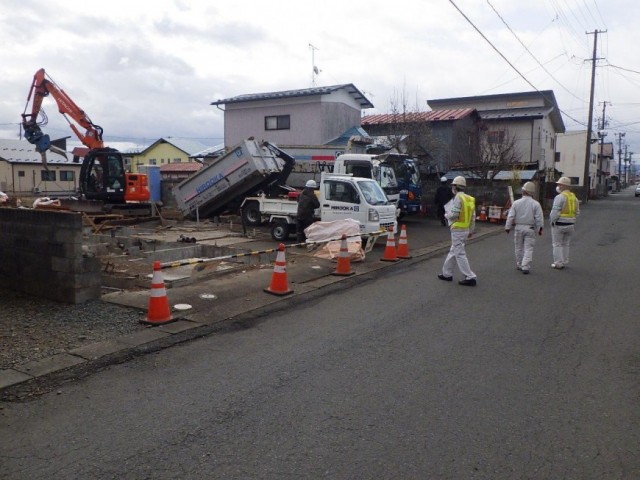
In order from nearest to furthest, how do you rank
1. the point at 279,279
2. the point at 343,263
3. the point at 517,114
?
1. the point at 279,279
2. the point at 343,263
3. the point at 517,114

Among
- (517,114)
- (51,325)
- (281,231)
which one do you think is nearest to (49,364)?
(51,325)

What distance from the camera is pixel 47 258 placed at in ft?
26.4

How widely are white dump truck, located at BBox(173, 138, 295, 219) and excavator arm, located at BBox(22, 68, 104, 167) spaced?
475 centimetres

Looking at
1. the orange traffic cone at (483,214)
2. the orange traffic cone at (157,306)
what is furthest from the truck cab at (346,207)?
the orange traffic cone at (483,214)

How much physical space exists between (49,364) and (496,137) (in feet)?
113

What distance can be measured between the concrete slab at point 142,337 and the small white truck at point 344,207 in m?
8.80

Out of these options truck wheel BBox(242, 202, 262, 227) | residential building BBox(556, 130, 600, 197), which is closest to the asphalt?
truck wheel BBox(242, 202, 262, 227)

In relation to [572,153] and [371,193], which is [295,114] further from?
[572,153]

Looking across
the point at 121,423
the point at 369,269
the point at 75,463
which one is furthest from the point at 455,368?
the point at 369,269

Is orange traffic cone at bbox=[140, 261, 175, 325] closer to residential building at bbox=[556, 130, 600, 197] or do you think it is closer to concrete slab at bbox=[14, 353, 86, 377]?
concrete slab at bbox=[14, 353, 86, 377]

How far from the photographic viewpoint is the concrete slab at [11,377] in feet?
16.6

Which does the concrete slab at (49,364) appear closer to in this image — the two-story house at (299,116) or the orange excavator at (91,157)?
the orange excavator at (91,157)

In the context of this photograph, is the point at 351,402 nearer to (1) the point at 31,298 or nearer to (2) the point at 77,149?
(1) the point at 31,298

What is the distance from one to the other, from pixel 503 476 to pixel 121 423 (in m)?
2.90
